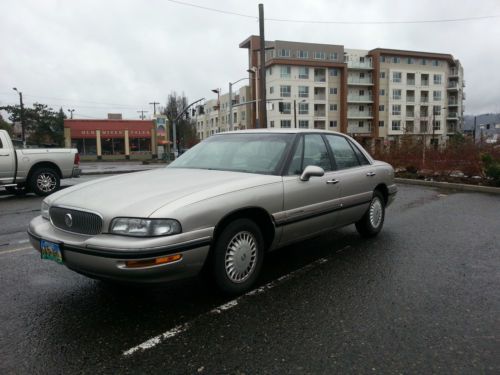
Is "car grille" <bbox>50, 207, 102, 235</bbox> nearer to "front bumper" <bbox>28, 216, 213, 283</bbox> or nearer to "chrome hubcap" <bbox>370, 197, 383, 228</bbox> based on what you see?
"front bumper" <bbox>28, 216, 213, 283</bbox>

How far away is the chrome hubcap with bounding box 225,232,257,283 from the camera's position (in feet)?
11.5

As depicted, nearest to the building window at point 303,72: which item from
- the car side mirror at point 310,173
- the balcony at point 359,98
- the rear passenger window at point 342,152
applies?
the balcony at point 359,98

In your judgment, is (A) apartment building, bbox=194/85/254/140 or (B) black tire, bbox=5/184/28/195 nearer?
(B) black tire, bbox=5/184/28/195

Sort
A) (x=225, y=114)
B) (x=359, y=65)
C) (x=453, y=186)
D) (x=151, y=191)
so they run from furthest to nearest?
(x=225, y=114) < (x=359, y=65) < (x=453, y=186) < (x=151, y=191)

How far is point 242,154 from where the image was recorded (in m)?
4.48

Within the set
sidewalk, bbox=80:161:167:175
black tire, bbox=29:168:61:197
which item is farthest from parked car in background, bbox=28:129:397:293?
sidewalk, bbox=80:161:167:175

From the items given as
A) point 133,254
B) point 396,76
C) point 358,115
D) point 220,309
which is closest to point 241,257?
point 220,309

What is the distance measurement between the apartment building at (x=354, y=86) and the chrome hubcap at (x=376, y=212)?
57.9m

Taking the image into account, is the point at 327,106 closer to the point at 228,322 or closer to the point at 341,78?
the point at 341,78

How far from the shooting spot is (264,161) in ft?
13.9

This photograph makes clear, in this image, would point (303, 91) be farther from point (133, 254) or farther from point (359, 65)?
point (133, 254)

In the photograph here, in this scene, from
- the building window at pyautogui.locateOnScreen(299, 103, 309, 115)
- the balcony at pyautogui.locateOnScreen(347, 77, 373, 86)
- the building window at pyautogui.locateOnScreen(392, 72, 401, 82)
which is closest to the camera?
the building window at pyautogui.locateOnScreen(299, 103, 309, 115)

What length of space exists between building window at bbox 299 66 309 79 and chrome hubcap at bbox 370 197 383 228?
6130 cm

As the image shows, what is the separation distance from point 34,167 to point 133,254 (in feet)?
31.1
